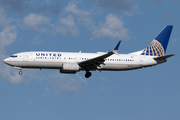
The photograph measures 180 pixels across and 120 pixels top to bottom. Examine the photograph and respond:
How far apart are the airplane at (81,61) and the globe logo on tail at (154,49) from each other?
3.58 ft

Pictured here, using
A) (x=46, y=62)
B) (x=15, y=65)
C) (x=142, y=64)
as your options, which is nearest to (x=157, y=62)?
(x=142, y=64)

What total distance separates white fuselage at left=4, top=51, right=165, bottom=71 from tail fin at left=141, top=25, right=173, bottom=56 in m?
3.88

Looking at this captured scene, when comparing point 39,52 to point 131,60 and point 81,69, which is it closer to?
point 81,69

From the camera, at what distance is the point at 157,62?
172 ft

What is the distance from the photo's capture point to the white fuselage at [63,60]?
48.3 metres

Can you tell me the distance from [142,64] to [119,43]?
9.21 metres

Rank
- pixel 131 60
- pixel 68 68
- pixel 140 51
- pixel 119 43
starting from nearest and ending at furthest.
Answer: pixel 119 43
pixel 68 68
pixel 131 60
pixel 140 51

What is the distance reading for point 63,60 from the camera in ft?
160

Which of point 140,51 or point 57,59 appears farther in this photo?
point 140,51

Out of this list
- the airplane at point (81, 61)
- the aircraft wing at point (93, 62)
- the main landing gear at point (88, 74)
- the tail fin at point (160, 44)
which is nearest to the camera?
the aircraft wing at point (93, 62)

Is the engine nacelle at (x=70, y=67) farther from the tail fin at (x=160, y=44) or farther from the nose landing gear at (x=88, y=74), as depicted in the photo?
the tail fin at (x=160, y=44)

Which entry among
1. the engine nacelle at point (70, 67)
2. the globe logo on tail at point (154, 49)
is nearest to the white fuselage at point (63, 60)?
the engine nacelle at point (70, 67)

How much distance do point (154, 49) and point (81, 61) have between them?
14.1m

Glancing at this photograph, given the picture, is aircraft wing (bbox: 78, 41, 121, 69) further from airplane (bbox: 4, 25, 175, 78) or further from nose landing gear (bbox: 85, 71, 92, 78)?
nose landing gear (bbox: 85, 71, 92, 78)
